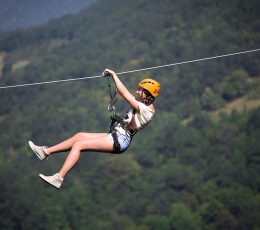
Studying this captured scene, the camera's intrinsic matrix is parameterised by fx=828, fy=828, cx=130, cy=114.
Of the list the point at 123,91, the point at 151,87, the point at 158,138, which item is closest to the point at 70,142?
the point at 123,91

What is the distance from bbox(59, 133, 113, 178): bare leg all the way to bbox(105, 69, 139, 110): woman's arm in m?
0.59

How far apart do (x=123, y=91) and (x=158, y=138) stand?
112404 millimetres

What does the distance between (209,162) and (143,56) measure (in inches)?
2872

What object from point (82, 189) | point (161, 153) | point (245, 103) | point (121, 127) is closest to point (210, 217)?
point (82, 189)

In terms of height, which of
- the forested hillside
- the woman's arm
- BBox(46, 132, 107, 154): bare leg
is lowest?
BBox(46, 132, 107, 154): bare leg

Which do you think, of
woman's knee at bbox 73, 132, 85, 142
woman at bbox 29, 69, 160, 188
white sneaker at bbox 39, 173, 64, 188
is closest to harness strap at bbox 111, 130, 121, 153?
woman at bbox 29, 69, 160, 188

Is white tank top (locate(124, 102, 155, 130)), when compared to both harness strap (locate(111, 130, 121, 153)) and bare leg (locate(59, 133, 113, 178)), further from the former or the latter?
bare leg (locate(59, 133, 113, 178))

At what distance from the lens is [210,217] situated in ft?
287

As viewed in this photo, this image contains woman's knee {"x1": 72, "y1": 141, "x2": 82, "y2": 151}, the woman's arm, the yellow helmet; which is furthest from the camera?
the yellow helmet

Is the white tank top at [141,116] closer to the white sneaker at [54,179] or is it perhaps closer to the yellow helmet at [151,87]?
the yellow helmet at [151,87]

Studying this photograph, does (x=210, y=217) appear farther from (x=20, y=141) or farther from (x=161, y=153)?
(x=20, y=141)

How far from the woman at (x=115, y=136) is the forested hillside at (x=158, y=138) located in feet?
232

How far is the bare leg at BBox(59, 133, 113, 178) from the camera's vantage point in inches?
410

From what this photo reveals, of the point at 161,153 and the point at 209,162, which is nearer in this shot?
the point at 209,162
